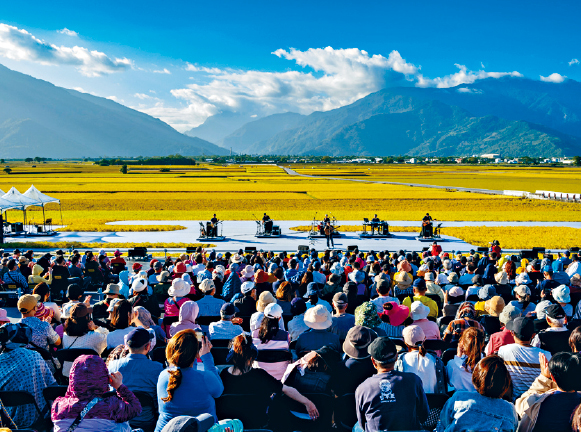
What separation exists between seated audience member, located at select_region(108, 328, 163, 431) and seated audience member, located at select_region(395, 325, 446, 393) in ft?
9.28

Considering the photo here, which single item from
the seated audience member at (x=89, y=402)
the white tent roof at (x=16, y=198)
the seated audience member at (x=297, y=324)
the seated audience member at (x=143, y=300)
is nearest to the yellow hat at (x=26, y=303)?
the seated audience member at (x=143, y=300)

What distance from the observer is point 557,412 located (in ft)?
13.0

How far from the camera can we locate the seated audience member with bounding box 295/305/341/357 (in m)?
5.73

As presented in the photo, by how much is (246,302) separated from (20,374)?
14.7 ft

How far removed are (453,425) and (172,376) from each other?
2.69 metres

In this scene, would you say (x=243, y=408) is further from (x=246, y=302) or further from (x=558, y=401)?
(x=246, y=302)

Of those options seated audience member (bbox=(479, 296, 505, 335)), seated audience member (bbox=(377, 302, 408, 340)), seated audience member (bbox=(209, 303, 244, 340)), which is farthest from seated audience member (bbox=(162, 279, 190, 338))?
seated audience member (bbox=(479, 296, 505, 335))

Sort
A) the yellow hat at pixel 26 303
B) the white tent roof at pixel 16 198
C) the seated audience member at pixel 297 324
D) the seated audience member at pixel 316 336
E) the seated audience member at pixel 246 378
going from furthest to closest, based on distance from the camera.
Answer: the white tent roof at pixel 16 198 < the seated audience member at pixel 297 324 < the yellow hat at pixel 26 303 < the seated audience member at pixel 316 336 < the seated audience member at pixel 246 378

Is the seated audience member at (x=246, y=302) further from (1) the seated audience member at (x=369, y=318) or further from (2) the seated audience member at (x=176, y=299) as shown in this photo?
(1) the seated audience member at (x=369, y=318)

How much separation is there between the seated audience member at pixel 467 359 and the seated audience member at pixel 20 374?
4674mm

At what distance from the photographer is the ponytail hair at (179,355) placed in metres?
4.13

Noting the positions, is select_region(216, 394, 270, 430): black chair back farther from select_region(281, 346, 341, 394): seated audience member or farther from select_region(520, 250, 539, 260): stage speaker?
select_region(520, 250, 539, 260): stage speaker

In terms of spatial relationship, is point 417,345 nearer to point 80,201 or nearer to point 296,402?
point 296,402

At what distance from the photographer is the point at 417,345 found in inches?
203
